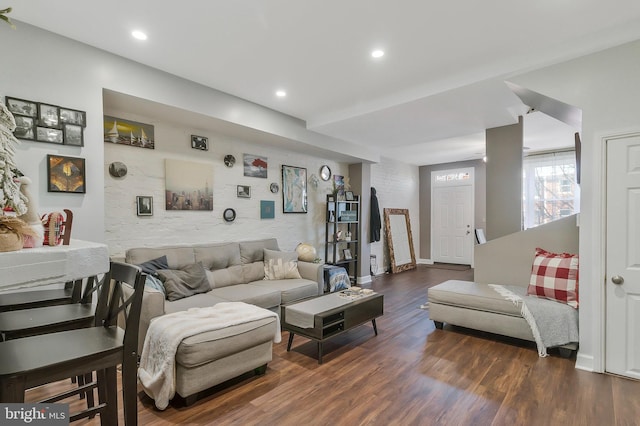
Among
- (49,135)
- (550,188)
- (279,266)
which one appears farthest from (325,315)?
(550,188)

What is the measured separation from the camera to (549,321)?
2.79 meters

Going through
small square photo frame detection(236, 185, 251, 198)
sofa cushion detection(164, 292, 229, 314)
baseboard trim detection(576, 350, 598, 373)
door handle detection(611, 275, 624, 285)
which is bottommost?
baseboard trim detection(576, 350, 598, 373)

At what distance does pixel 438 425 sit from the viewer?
1.90 metres

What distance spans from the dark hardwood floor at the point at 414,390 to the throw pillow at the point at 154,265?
1020 mm

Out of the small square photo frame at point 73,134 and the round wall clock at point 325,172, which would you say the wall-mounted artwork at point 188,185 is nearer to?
the small square photo frame at point 73,134

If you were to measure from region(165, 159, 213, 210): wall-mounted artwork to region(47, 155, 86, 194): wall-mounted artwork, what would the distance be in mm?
1114

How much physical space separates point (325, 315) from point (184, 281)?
147 cm

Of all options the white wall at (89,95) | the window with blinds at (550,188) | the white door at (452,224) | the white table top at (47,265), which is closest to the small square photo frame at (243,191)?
the white wall at (89,95)

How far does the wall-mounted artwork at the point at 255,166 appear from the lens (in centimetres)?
446

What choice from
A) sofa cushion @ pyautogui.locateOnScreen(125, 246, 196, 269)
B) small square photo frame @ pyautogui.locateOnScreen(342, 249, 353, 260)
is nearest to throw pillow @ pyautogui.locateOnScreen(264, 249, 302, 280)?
sofa cushion @ pyautogui.locateOnScreen(125, 246, 196, 269)

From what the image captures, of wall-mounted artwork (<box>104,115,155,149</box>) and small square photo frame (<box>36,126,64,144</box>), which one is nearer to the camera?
small square photo frame (<box>36,126,64,144</box>)

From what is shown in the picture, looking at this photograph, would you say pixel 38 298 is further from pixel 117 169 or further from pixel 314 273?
pixel 314 273

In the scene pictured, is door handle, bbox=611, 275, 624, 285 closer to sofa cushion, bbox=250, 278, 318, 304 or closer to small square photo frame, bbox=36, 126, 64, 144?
sofa cushion, bbox=250, 278, 318, 304

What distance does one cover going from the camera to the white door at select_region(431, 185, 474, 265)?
294 inches
